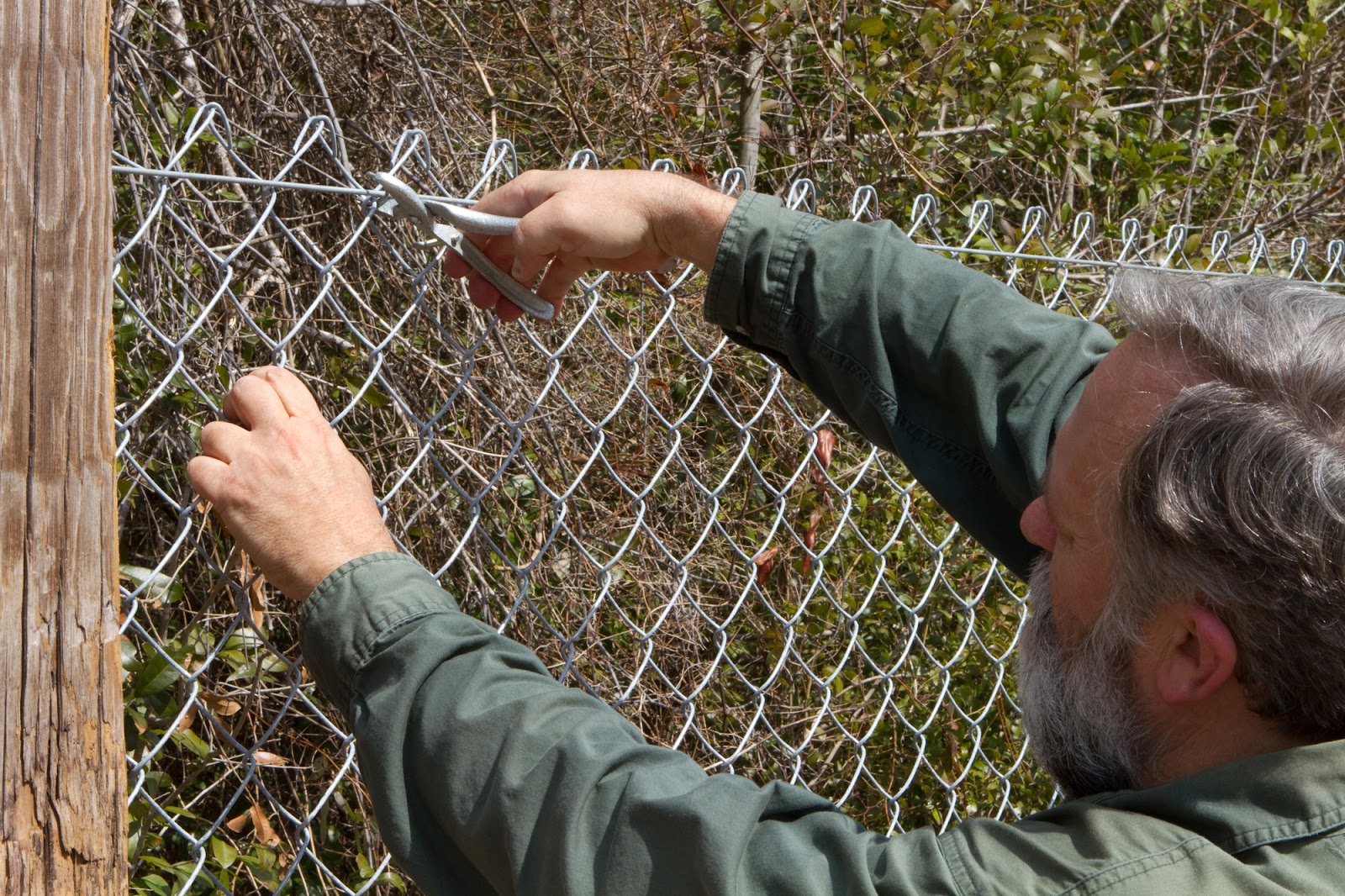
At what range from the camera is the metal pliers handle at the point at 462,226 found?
171cm

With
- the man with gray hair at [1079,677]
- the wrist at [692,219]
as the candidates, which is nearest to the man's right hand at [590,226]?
the wrist at [692,219]

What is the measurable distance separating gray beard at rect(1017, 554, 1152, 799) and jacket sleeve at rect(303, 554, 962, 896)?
29 centimetres

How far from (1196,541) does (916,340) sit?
0.71 m

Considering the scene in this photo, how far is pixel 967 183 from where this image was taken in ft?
16.0

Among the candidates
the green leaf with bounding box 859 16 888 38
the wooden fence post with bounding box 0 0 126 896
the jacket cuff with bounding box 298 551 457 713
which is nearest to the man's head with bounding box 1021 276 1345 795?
the jacket cuff with bounding box 298 551 457 713

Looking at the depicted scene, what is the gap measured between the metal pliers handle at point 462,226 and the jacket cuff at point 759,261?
28 centimetres

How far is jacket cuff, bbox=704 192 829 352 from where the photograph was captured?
1.94 metres

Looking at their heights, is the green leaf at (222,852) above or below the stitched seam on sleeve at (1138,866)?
below

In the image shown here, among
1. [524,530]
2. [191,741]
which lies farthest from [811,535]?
[191,741]

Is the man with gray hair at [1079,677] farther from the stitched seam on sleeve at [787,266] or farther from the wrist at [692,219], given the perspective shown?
the wrist at [692,219]

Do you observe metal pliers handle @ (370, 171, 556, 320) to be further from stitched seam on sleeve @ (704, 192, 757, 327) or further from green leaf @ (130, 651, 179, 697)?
green leaf @ (130, 651, 179, 697)

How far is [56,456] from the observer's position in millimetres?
1139

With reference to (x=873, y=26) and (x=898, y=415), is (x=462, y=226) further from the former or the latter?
(x=873, y=26)

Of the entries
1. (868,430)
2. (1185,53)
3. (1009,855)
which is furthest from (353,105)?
(1185,53)
